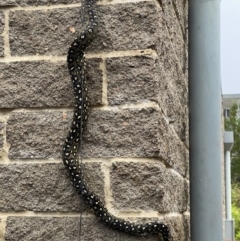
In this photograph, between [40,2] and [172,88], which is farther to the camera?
[172,88]

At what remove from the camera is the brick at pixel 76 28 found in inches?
87.4

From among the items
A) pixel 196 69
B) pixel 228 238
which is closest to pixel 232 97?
pixel 228 238

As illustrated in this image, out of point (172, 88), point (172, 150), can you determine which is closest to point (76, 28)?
point (172, 88)

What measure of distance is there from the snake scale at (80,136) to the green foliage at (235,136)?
28391 millimetres

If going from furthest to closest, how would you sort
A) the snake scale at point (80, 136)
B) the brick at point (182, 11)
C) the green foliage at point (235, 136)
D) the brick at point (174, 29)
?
the green foliage at point (235, 136) < the brick at point (182, 11) < the brick at point (174, 29) < the snake scale at point (80, 136)

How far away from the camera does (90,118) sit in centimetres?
222

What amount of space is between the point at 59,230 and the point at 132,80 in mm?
613

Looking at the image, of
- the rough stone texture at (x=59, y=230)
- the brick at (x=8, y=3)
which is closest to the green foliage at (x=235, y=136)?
the brick at (x=8, y=3)

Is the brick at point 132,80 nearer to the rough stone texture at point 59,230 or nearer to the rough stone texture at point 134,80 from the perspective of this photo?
the rough stone texture at point 134,80

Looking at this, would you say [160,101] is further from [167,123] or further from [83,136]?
[83,136]

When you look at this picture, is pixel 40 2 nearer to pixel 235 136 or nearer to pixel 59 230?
pixel 59 230

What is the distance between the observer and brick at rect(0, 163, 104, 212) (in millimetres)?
2201

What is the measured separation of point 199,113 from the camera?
115 inches

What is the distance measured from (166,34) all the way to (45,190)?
78cm
